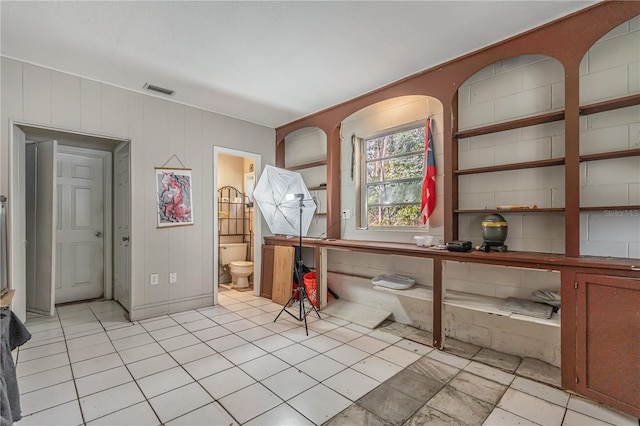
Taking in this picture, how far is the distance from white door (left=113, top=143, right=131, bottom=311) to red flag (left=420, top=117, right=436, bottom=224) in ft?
10.6

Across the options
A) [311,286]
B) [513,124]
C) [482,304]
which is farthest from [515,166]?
[311,286]

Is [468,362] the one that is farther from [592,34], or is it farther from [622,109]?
[592,34]

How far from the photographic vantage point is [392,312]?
3371mm

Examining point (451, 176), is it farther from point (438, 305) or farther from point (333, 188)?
point (333, 188)

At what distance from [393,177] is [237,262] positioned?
2900 mm

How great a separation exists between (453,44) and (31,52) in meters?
3.63

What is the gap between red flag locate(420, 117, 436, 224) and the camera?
296 cm

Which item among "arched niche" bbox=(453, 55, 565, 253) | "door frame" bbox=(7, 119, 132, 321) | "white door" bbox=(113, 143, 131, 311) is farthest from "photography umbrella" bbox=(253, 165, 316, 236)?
"arched niche" bbox=(453, 55, 565, 253)

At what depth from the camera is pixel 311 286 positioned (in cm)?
382

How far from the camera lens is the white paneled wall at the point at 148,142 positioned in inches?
111

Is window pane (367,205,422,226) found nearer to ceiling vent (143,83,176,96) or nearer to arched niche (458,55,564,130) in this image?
arched niche (458,55,564,130)

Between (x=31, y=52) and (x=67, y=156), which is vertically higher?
(x=31, y=52)

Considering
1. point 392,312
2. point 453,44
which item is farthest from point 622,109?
point 392,312

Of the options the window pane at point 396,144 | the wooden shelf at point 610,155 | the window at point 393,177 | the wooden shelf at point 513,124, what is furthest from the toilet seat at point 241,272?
the wooden shelf at point 610,155
